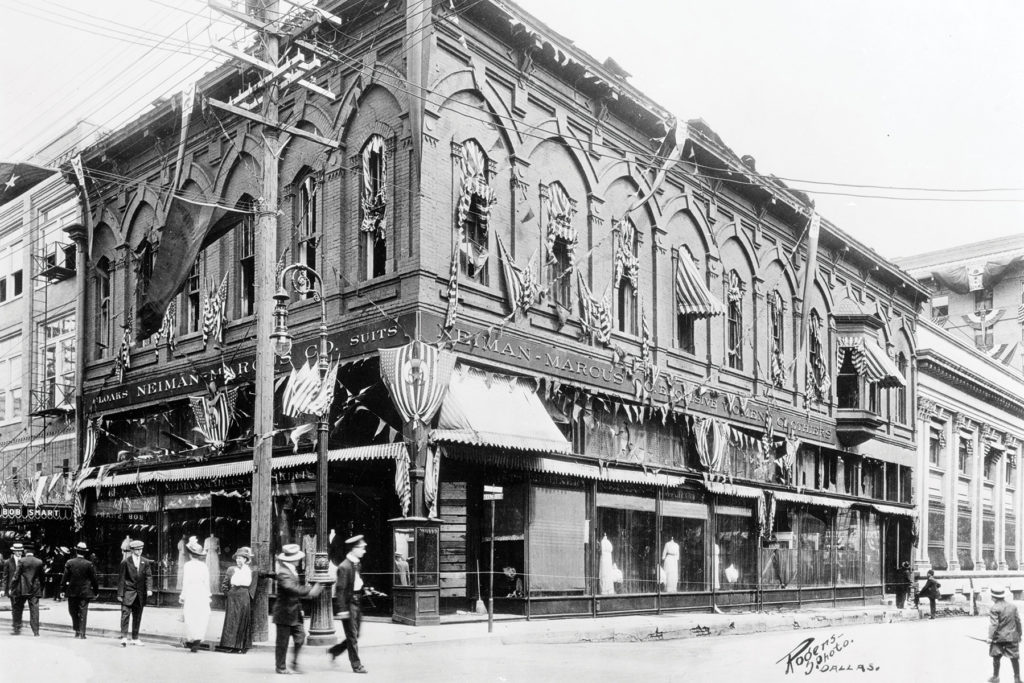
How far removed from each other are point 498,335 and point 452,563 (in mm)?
4640

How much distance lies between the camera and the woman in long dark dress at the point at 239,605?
49.0 feet

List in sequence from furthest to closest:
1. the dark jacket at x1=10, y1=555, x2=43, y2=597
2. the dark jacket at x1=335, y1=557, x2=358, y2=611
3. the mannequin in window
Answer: the mannequin in window
the dark jacket at x1=10, y1=555, x2=43, y2=597
the dark jacket at x1=335, y1=557, x2=358, y2=611

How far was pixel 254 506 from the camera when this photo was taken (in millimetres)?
15539

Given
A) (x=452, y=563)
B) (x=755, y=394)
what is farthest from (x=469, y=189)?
A: (x=755, y=394)

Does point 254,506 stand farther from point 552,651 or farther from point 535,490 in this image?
point 535,490

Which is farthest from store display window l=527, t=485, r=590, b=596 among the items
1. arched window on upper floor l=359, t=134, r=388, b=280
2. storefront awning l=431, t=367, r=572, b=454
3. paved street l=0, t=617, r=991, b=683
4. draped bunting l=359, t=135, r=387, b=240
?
draped bunting l=359, t=135, r=387, b=240

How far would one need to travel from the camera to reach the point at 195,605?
51.6ft

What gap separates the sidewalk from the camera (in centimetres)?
1700

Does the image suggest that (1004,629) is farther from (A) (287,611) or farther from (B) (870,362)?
(B) (870,362)

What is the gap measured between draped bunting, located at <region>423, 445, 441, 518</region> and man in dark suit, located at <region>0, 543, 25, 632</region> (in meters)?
7.11

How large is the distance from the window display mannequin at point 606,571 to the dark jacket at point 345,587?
33.5 feet

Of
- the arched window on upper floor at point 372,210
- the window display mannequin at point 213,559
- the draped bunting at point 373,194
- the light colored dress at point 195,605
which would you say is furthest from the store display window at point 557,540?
the window display mannequin at point 213,559

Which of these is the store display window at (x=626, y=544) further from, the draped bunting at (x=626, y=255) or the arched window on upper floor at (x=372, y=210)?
the arched window on upper floor at (x=372, y=210)

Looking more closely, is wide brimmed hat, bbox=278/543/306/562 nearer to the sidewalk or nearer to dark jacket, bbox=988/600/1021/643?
the sidewalk
